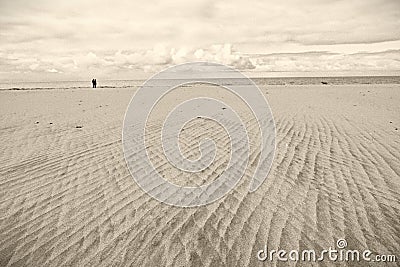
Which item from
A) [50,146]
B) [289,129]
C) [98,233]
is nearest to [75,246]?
[98,233]

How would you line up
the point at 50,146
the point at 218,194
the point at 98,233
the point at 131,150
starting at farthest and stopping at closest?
the point at 50,146 → the point at 131,150 → the point at 218,194 → the point at 98,233

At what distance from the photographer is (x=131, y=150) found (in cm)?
723

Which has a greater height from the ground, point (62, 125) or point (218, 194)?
point (218, 194)

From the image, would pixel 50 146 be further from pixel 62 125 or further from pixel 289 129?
pixel 289 129

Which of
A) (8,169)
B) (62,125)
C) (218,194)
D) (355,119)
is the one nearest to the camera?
(218,194)

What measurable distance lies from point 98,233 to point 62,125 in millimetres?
7909

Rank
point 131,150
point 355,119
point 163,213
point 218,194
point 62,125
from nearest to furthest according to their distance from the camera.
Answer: point 163,213 < point 218,194 < point 131,150 < point 62,125 < point 355,119

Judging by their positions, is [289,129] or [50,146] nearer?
[50,146]

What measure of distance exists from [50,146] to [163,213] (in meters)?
4.81

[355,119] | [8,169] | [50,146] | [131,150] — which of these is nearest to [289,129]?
[355,119]

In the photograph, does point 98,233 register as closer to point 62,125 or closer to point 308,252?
point 308,252

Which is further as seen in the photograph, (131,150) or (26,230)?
(131,150)

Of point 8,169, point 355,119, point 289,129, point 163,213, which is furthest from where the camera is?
point 355,119

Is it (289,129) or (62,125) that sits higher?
(289,129)
